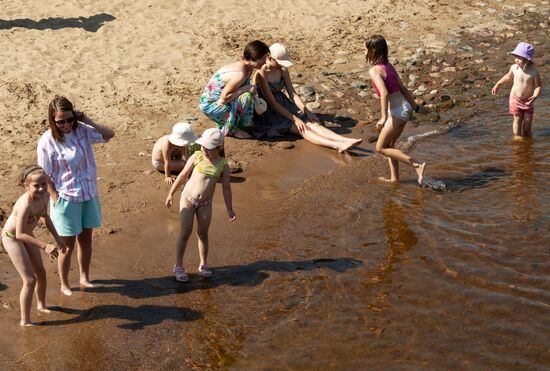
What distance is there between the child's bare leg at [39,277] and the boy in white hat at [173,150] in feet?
8.68

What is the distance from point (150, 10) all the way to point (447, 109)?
5.58 metres

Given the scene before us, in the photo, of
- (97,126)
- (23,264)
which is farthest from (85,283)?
(97,126)

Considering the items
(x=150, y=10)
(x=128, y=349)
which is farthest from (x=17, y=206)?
(x=150, y=10)

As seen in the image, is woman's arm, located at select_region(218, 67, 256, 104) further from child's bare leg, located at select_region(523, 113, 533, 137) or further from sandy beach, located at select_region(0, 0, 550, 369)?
child's bare leg, located at select_region(523, 113, 533, 137)

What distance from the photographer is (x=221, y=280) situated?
24.1ft

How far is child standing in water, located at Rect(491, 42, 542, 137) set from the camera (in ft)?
33.1

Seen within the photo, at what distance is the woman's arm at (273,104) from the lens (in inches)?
416

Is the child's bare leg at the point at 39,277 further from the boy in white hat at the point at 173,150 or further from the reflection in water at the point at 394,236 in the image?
the reflection in water at the point at 394,236

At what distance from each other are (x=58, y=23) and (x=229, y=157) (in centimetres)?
502

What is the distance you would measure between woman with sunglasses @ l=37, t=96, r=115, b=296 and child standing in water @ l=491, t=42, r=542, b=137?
575 cm

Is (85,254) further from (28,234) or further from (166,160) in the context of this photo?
(166,160)

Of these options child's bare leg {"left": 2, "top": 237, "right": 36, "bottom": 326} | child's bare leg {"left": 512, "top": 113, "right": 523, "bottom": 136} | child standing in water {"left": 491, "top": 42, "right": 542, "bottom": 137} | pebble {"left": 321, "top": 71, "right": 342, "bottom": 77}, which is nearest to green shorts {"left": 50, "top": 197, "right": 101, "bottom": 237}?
child's bare leg {"left": 2, "top": 237, "right": 36, "bottom": 326}

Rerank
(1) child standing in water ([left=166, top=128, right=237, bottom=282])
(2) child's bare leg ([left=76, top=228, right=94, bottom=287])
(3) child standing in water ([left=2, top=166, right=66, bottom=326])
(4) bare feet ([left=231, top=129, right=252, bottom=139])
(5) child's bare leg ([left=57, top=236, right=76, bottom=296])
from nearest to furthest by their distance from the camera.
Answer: (3) child standing in water ([left=2, top=166, right=66, bottom=326]) < (5) child's bare leg ([left=57, top=236, right=76, bottom=296]) < (2) child's bare leg ([left=76, top=228, right=94, bottom=287]) < (1) child standing in water ([left=166, top=128, right=237, bottom=282]) < (4) bare feet ([left=231, top=129, right=252, bottom=139])

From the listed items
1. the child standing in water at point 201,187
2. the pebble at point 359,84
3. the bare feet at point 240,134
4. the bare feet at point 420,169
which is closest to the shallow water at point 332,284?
the bare feet at point 420,169
